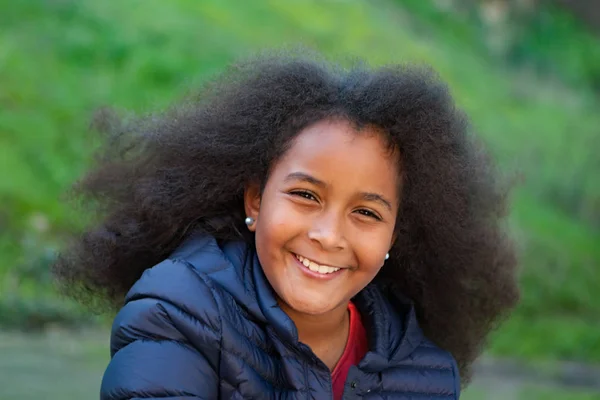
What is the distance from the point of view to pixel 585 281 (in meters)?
6.45

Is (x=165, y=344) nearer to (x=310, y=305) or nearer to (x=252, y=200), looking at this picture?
(x=310, y=305)

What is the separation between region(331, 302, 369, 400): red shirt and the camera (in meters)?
2.63

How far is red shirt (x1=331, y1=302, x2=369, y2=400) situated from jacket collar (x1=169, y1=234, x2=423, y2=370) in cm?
3

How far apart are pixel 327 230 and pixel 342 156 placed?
0.58ft

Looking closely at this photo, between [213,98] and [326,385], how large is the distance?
0.82 meters

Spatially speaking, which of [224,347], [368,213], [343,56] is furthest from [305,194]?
[343,56]

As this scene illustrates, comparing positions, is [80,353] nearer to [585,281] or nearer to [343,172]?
[343,172]

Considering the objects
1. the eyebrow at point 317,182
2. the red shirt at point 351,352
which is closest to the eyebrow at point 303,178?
the eyebrow at point 317,182

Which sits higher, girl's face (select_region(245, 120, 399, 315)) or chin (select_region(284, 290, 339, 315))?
girl's face (select_region(245, 120, 399, 315))

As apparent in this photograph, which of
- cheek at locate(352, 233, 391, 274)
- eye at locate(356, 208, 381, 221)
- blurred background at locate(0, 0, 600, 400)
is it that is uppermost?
blurred background at locate(0, 0, 600, 400)

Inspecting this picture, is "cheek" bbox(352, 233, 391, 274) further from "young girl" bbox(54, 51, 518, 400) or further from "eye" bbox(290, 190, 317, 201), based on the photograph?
"eye" bbox(290, 190, 317, 201)

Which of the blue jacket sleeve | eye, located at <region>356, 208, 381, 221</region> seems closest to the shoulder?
the blue jacket sleeve

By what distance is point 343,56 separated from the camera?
4625 millimetres

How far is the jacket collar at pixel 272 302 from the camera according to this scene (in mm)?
2449
